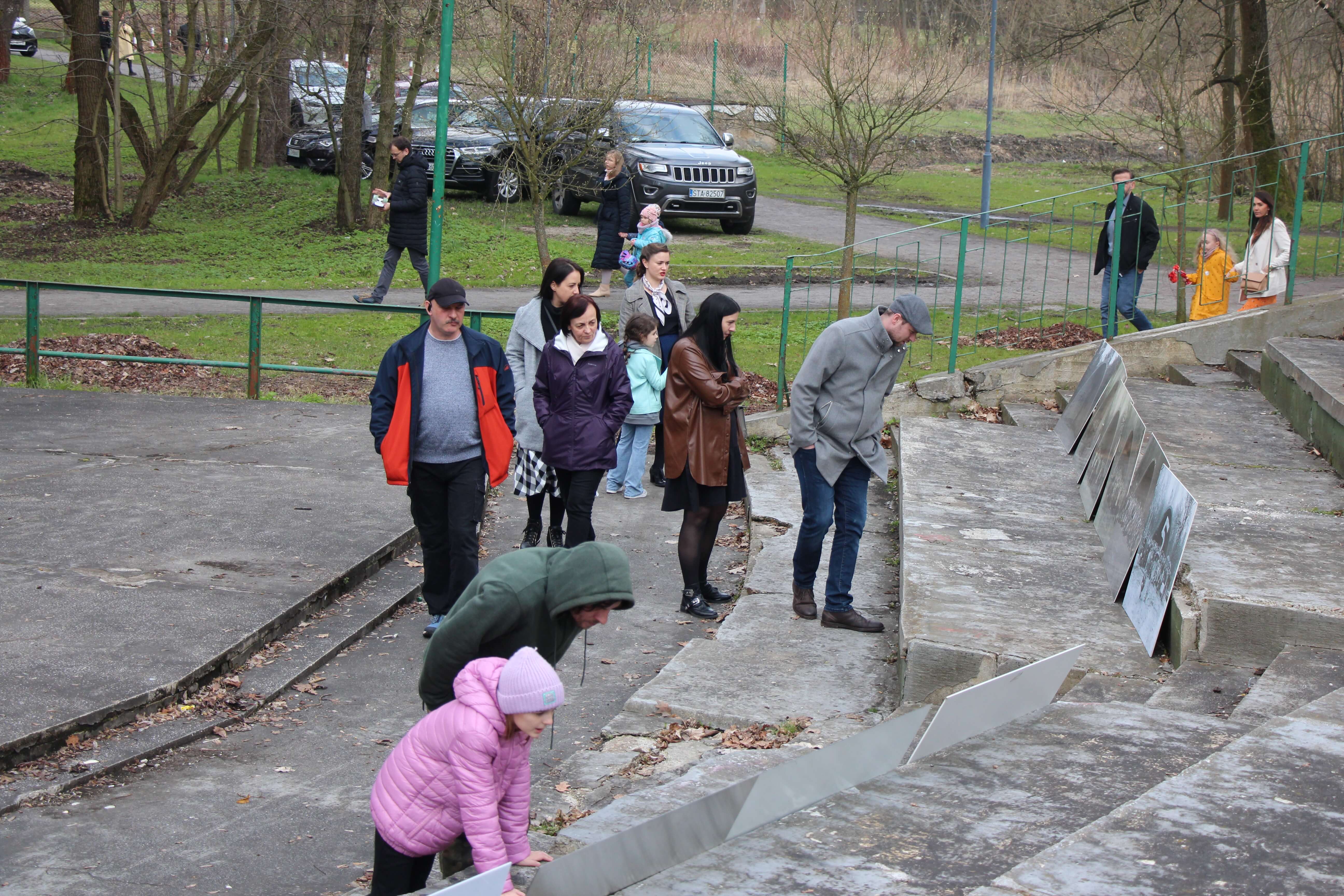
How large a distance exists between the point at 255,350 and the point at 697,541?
607 cm

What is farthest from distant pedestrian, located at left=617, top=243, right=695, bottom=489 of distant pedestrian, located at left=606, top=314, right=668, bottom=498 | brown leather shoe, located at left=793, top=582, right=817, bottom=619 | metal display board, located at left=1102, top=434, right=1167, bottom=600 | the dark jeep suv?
the dark jeep suv

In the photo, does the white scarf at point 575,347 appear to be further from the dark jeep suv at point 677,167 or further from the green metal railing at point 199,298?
the dark jeep suv at point 677,167

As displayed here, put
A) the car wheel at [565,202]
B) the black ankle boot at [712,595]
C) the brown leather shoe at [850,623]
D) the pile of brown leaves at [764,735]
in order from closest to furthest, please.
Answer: the pile of brown leaves at [764,735] → the brown leather shoe at [850,623] → the black ankle boot at [712,595] → the car wheel at [565,202]

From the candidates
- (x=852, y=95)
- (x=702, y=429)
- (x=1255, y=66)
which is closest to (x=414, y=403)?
(x=702, y=429)

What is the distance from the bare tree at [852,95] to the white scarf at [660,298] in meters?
3.67

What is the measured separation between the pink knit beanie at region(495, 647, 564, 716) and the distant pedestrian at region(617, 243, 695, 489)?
18.5ft

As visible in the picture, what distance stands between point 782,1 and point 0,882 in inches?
1562

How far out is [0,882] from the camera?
381cm

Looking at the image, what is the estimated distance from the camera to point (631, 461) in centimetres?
905

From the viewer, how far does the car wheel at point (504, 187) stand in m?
20.5

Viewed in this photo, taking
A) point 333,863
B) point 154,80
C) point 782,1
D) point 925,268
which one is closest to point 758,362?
point 925,268

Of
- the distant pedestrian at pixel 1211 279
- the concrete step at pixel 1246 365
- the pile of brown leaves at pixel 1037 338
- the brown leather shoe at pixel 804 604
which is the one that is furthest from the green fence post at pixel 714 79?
the brown leather shoe at pixel 804 604

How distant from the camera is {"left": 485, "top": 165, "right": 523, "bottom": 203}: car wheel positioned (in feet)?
67.4

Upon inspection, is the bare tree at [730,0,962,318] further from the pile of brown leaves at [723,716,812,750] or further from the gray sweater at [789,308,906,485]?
the pile of brown leaves at [723,716,812,750]
